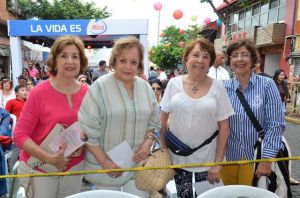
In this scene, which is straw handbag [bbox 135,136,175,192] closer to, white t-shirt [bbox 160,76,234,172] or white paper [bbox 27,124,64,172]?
white t-shirt [bbox 160,76,234,172]

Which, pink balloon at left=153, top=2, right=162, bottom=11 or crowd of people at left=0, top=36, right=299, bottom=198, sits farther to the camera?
pink balloon at left=153, top=2, right=162, bottom=11

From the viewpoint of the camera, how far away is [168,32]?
43125mm

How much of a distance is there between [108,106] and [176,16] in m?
12.9

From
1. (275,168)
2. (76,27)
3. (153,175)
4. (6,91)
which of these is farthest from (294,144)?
(76,27)

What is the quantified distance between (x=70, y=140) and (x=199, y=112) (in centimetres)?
88

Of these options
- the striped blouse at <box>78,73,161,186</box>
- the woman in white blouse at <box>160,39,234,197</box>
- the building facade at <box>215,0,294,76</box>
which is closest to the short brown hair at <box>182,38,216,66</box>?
the woman in white blouse at <box>160,39,234,197</box>

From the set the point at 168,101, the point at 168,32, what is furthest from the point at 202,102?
the point at 168,32

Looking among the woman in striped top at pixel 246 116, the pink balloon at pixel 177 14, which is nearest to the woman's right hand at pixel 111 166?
the woman in striped top at pixel 246 116

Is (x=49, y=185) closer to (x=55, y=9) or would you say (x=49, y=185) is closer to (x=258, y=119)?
(x=258, y=119)

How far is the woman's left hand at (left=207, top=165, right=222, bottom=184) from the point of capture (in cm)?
221

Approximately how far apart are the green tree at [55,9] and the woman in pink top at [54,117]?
23.2 m

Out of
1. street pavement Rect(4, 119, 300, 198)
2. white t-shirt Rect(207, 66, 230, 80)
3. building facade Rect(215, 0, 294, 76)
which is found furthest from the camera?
building facade Rect(215, 0, 294, 76)

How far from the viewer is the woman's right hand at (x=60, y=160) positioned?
6.54 feet

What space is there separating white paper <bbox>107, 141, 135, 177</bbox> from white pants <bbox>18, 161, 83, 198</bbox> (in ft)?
0.95
